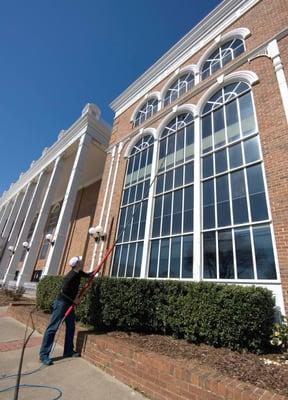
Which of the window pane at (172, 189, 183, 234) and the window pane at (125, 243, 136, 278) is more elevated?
the window pane at (172, 189, 183, 234)

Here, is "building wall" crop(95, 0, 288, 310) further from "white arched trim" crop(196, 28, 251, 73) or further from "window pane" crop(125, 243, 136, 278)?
"window pane" crop(125, 243, 136, 278)

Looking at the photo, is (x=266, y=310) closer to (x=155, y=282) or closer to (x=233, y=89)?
(x=155, y=282)

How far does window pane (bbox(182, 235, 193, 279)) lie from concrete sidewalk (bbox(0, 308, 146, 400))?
12.1 feet

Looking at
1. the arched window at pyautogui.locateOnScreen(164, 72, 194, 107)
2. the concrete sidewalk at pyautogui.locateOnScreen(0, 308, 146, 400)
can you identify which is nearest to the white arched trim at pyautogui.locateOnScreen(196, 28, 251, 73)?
the arched window at pyautogui.locateOnScreen(164, 72, 194, 107)

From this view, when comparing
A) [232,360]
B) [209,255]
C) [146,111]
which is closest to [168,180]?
[209,255]

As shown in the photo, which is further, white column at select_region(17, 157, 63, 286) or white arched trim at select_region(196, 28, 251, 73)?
white column at select_region(17, 157, 63, 286)

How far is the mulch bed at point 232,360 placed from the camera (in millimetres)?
2791

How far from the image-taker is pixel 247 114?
7340mm

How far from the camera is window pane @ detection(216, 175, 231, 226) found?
21.3 feet

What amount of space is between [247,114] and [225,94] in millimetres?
1655

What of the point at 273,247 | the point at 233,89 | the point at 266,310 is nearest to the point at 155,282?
the point at 266,310

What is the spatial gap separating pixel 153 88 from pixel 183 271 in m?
10.0

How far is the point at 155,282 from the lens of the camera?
17.8 ft

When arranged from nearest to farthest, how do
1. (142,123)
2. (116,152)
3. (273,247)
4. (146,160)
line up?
(273,247) < (146,160) < (142,123) < (116,152)
